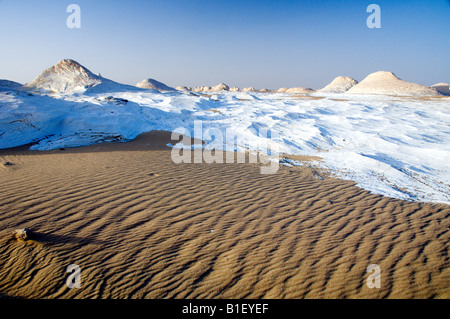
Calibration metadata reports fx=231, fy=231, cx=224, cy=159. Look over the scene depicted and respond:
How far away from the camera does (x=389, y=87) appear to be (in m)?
38.7

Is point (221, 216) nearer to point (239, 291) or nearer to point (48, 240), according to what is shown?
point (239, 291)

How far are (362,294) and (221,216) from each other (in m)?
2.14

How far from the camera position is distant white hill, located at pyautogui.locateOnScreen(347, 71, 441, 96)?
1417 inches

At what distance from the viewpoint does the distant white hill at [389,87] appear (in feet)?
118

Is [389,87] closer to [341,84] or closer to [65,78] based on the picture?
[341,84]
